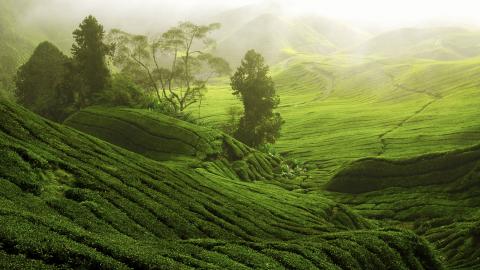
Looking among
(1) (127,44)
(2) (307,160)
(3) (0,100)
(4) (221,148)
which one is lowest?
(2) (307,160)

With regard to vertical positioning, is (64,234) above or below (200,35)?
below

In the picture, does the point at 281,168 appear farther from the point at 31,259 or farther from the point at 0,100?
the point at 31,259

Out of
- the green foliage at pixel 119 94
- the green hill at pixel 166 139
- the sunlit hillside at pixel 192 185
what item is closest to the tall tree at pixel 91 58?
the sunlit hillside at pixel 192 185

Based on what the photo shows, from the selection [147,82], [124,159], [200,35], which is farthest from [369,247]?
[147,82]

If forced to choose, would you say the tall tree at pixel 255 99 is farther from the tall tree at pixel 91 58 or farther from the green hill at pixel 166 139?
the tall tree at pixel 91 58

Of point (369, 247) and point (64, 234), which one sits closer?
point (64, 234)

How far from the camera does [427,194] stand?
8488 centimetres

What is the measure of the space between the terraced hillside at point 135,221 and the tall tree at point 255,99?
48474mm

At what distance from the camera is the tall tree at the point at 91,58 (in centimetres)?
9594

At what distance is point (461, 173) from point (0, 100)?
7690 cm

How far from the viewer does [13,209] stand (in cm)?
3131

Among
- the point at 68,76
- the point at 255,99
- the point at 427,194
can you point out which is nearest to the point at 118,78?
the point at 68,76

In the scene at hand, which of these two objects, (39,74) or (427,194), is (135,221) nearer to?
(427,194)

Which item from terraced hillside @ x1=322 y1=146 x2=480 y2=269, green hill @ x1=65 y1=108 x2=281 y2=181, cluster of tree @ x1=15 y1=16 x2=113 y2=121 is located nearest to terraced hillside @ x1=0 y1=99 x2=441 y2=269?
terraced hillside @ x1=322 y1=146 x2=480 y2=269
